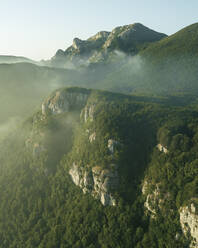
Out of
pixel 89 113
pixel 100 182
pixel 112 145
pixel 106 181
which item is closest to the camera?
pixel 106 181

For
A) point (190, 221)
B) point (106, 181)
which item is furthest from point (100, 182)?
point (190, 221)

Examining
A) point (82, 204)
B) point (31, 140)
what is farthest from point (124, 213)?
point (31, 140)

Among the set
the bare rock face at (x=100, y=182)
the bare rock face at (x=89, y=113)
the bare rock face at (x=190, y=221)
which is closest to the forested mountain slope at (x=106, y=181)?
the bare rock face at (x=190, y=221)

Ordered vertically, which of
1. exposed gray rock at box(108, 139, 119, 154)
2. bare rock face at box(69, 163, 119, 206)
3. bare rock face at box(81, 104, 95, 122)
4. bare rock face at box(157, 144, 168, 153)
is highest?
bare rock face at box(81, 104, 95, 122)

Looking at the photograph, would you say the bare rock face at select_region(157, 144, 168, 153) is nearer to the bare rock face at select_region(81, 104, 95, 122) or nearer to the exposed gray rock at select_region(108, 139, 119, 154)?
the exposed gray rock at select_region(108, 139, 119, 154)

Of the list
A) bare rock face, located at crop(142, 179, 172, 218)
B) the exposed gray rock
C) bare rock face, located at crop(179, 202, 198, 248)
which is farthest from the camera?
the exposed gray rock

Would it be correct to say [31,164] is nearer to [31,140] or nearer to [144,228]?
[31,140]

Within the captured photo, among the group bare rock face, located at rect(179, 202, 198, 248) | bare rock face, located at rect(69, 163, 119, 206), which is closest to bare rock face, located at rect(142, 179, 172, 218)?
bare rock face, located at rect(179, 202, 198, 248)

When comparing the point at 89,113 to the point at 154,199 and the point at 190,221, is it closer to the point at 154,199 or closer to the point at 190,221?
the point at 154,199
